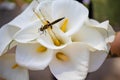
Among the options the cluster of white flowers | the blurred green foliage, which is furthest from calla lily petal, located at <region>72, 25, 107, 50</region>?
the blurred green foliage

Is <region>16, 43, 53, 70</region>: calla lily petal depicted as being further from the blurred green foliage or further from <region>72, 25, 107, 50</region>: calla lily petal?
the blurred green foliage

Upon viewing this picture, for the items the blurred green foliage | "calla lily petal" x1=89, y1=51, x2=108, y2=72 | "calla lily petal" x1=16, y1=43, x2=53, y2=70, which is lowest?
the blurred green foliage

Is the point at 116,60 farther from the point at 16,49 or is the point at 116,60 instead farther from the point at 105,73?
the point at 16,49

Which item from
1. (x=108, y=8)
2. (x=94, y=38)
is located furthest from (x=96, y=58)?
(x=108, y=8)

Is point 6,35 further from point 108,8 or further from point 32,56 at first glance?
point 108,8

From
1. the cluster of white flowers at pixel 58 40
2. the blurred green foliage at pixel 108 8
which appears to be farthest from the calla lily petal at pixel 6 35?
the blurred green foliage at pixel 108 8

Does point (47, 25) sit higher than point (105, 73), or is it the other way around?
point (47, 25)

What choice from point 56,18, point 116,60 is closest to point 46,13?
point 56,18
